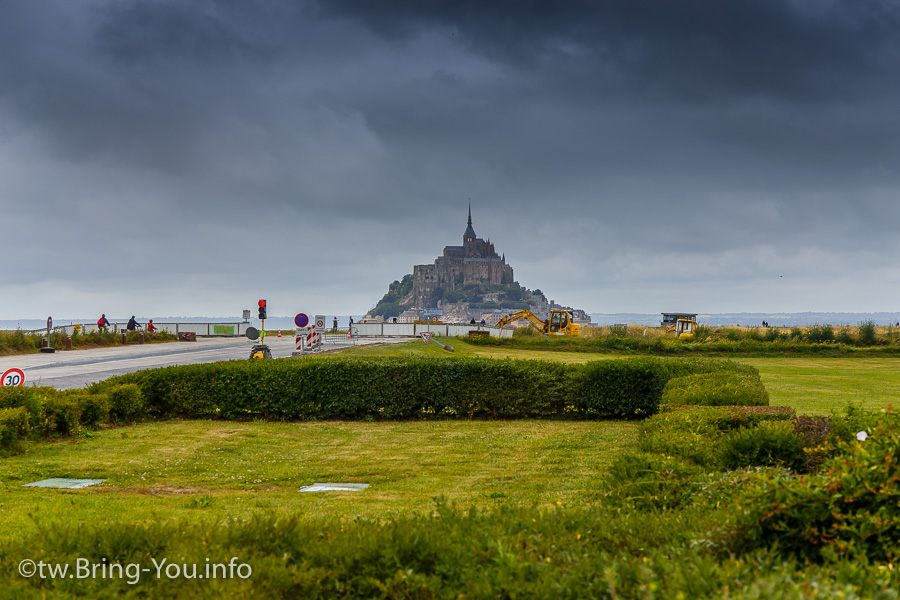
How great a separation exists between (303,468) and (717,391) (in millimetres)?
6241

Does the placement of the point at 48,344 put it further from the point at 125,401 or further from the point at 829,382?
the point at 829,382

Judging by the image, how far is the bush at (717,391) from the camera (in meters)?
9.34

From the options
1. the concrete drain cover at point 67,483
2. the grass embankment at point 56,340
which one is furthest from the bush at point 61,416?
the grass embankment at point 56,340

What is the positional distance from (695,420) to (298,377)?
8803 millimetres

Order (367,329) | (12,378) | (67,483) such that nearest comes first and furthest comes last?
(67,483) < (12,378) < (367,329)

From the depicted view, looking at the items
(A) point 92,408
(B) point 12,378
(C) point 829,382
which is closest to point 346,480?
(A) point 92,408

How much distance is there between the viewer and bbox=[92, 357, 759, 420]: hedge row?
1383 cm

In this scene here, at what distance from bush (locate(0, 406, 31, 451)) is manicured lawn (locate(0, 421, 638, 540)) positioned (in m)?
0.28

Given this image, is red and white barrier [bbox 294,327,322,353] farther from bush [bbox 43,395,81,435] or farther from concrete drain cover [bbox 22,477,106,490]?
concrete drain cover [bbox 22,477,106,490]

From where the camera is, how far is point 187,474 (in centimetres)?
873

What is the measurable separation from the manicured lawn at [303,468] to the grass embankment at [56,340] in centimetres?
2387

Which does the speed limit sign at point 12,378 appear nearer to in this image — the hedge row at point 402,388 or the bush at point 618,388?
the hedge row at point 402,388

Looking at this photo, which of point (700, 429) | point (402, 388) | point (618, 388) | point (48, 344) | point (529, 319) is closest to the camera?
point (700, 429)

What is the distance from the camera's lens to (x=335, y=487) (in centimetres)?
787
